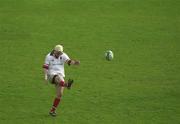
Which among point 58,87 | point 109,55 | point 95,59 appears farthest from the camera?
point 95,59

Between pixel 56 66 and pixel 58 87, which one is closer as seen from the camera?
pixel 58 87

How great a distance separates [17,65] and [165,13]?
16.0 metres

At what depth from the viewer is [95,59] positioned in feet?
109

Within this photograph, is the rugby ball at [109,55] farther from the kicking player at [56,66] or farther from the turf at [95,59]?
the kicking player at [56,66]

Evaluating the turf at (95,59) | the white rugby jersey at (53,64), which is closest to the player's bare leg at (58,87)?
the turf at (95,59)

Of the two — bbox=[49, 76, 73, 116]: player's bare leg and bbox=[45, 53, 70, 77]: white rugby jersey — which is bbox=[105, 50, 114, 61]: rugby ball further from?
bbox=[49, 76, 73, 116]: player's bare leg

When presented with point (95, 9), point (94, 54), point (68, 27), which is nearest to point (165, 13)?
point (95, 9)

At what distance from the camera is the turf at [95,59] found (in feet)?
81.9

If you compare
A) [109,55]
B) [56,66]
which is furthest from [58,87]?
[109,55]

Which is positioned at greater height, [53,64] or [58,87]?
[53,64]

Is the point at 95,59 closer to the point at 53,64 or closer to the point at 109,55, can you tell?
the point at 109,55

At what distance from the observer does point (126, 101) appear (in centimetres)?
2639

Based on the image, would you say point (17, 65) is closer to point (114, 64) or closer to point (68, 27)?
point (114, 64)

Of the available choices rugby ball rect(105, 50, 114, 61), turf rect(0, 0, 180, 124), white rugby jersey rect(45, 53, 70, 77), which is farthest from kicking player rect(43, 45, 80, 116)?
rugby ball rect(105, 50, 114, 61)
